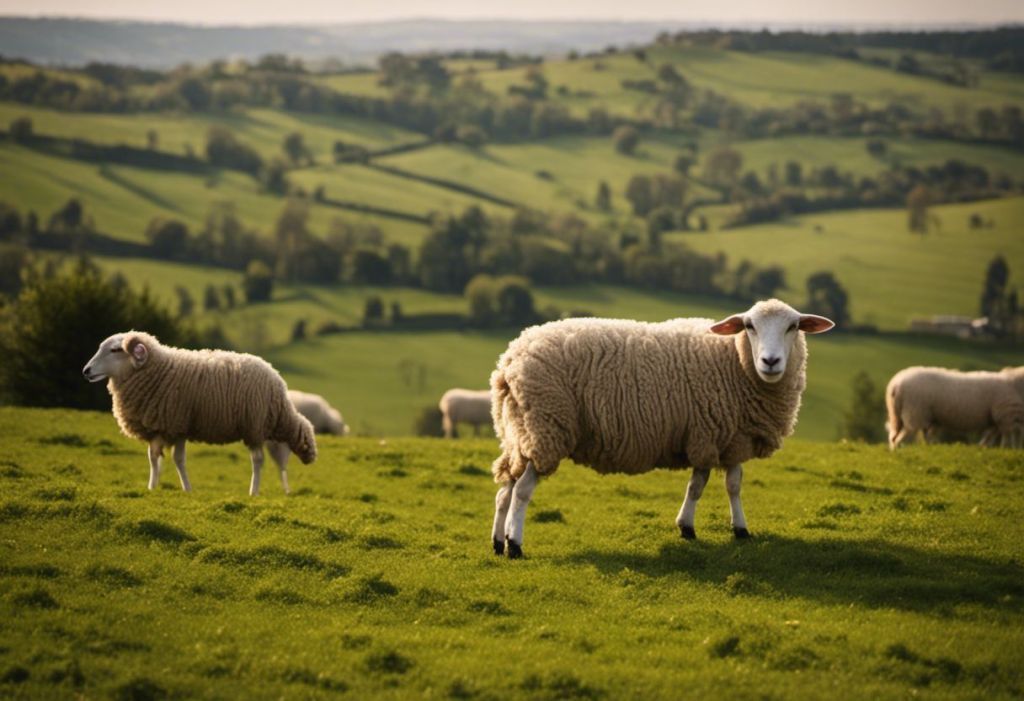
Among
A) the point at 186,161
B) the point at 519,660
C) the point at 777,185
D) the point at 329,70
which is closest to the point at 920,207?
the point at 777,185

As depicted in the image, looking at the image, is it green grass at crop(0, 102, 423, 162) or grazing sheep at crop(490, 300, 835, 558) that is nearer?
grazing sheep at crop(490, 300, 835, 558)

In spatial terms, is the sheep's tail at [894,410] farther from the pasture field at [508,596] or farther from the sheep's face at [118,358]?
the sheep's face at [118,358]

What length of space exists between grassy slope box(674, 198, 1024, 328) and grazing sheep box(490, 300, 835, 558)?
79.3 m

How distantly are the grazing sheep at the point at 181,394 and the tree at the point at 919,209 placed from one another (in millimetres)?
107176

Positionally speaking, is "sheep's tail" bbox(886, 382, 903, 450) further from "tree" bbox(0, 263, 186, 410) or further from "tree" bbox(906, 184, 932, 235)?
"tree" bbox(906, 184, 932, 235)

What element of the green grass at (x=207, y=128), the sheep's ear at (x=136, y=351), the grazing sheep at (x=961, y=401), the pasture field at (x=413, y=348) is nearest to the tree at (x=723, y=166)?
the green grass at (x=207, y=128)

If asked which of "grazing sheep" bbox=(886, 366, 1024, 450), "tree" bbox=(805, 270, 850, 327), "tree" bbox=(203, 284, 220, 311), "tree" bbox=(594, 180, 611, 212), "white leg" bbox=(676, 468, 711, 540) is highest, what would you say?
"white leg" bbox=(676, 468, 711, 540)

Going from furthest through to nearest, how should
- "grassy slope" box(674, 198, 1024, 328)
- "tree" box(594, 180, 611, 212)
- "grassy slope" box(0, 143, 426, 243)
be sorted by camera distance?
"tree" box(594, 180, 611, 212), "grassy slope" box(0, 143, 426, 243), "grassy slope" box(674, 198, 1024, 328)

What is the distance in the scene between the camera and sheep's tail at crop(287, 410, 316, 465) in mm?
18016

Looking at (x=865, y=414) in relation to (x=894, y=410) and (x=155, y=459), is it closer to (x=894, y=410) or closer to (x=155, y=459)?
(x=894, y=410)

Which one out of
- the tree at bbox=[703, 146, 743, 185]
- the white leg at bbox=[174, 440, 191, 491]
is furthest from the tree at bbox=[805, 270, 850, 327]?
the white leg at bbox=[174, 440, 191, 491]

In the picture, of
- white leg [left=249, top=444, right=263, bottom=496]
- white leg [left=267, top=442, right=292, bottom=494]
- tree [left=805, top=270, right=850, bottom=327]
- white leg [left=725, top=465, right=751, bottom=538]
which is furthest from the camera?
tree [left=805, top=270, right=850, bottom=327]

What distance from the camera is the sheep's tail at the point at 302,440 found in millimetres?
18016

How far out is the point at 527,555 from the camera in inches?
497
